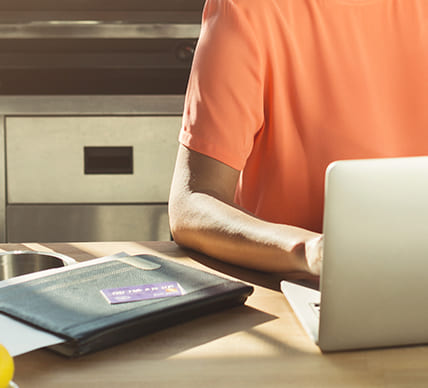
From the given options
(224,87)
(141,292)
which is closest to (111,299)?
(141,292)

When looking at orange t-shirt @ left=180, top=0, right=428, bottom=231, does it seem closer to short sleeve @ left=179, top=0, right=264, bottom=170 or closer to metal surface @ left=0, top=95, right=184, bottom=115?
short sleeve @ left=179, top=0, right=264, bottom=170

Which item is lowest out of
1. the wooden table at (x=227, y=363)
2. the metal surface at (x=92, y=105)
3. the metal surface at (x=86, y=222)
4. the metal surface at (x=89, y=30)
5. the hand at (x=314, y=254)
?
the metal surface at (x=86, y=222)

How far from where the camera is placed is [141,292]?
0.69 m

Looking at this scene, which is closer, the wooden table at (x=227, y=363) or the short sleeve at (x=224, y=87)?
the wooden table at (x=227, y=363)

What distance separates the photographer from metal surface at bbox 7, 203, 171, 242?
2240 mm

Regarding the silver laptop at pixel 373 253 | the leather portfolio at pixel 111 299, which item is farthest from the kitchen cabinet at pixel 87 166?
the silver laptop at pixel 373 253

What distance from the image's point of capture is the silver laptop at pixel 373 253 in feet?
1.80

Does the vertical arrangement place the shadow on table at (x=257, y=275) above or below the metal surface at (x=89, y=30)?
below

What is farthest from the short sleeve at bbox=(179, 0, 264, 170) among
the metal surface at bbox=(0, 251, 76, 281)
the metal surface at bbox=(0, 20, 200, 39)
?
the metal surface at bbox=(0, 20, 200, 39)

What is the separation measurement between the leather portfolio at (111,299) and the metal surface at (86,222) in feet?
4.77

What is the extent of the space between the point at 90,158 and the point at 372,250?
70.8 inches

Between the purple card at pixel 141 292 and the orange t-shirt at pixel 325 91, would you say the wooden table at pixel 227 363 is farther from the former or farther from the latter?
the orange t-shirt at pixel 325 91

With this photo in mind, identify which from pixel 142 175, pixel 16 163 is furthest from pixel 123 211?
pixel 16 163

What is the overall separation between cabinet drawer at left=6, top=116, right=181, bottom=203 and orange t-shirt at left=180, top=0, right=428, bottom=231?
108cm
